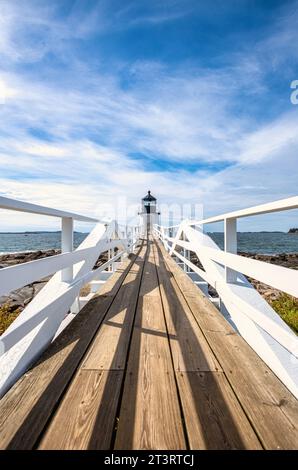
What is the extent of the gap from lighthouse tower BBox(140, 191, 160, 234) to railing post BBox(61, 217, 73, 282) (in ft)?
73.5

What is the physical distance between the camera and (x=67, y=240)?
78.7 inches

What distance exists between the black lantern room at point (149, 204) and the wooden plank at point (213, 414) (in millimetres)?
23632

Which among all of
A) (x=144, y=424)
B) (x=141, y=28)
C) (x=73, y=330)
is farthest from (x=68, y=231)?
(x=141, y=28)

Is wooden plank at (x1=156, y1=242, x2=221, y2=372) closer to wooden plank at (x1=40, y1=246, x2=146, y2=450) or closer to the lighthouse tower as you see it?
wooden plank at (x1=40, y1=246, x2=146, y2=450)

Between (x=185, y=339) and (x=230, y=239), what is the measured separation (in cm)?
84

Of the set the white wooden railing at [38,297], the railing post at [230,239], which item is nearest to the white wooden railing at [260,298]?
the railing post at [230,239]

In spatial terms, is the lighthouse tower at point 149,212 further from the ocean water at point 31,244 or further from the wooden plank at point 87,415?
the wooden plank at point 87,415

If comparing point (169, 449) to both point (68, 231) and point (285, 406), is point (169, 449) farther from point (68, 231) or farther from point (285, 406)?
point (68, 231)

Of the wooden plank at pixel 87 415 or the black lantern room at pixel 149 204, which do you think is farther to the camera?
the black lantern room at pixel 149 204

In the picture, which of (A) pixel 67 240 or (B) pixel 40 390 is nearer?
(B) pixel 40 390

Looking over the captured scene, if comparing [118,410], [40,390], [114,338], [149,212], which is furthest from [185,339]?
[149,212]

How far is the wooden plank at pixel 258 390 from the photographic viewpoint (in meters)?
0.90

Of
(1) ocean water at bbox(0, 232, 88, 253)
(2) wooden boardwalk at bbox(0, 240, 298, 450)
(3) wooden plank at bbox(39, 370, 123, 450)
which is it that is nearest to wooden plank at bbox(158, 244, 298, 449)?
(2) wooden boardwalk at bbox(0, 240, 298, 450)

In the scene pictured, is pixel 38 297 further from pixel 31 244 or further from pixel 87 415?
pixel 31 244
